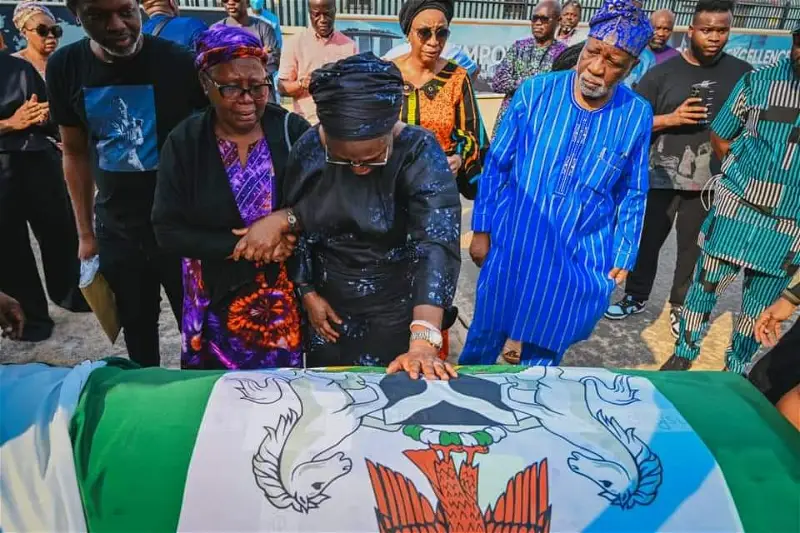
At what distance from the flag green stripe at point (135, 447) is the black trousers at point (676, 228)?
3.27 metres

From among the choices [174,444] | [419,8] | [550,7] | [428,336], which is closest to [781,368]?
[428,336]

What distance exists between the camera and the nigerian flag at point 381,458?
4.25 feet

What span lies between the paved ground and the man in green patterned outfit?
543mm

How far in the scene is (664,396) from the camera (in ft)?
5.28

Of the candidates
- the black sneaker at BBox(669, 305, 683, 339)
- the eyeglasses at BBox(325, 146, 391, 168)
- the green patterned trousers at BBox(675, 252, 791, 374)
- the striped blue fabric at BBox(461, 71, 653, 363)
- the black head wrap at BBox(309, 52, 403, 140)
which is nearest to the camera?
the black head wrap at BBox(309, 52, 403, 140)

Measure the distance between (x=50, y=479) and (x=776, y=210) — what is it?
3.04 meters

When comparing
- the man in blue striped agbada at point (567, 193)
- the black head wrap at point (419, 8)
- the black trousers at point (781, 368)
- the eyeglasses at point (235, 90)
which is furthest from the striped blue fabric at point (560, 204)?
the eyeglasses at point (235, 90)

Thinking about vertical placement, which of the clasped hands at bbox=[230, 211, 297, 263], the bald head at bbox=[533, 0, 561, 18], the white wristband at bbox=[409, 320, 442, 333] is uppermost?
the bald head at bbox=[533, 0, 561, 18]

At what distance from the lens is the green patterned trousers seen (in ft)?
9.23

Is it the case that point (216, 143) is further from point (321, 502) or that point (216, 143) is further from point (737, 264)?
point (737, 264)

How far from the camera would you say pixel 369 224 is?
189 cm

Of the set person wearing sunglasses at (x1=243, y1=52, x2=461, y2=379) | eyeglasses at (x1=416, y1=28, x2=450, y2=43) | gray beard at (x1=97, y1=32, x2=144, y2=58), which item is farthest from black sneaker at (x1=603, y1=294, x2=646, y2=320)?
gray beard at (x1=97, y1=32, x2=144, y2=58)

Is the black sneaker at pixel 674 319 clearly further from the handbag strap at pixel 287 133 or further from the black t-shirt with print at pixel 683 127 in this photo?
the handbag strap at pixel 287 133

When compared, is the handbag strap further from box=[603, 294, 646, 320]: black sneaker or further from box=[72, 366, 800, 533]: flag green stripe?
box=[603, 294, 646, 320]: black sneaker
